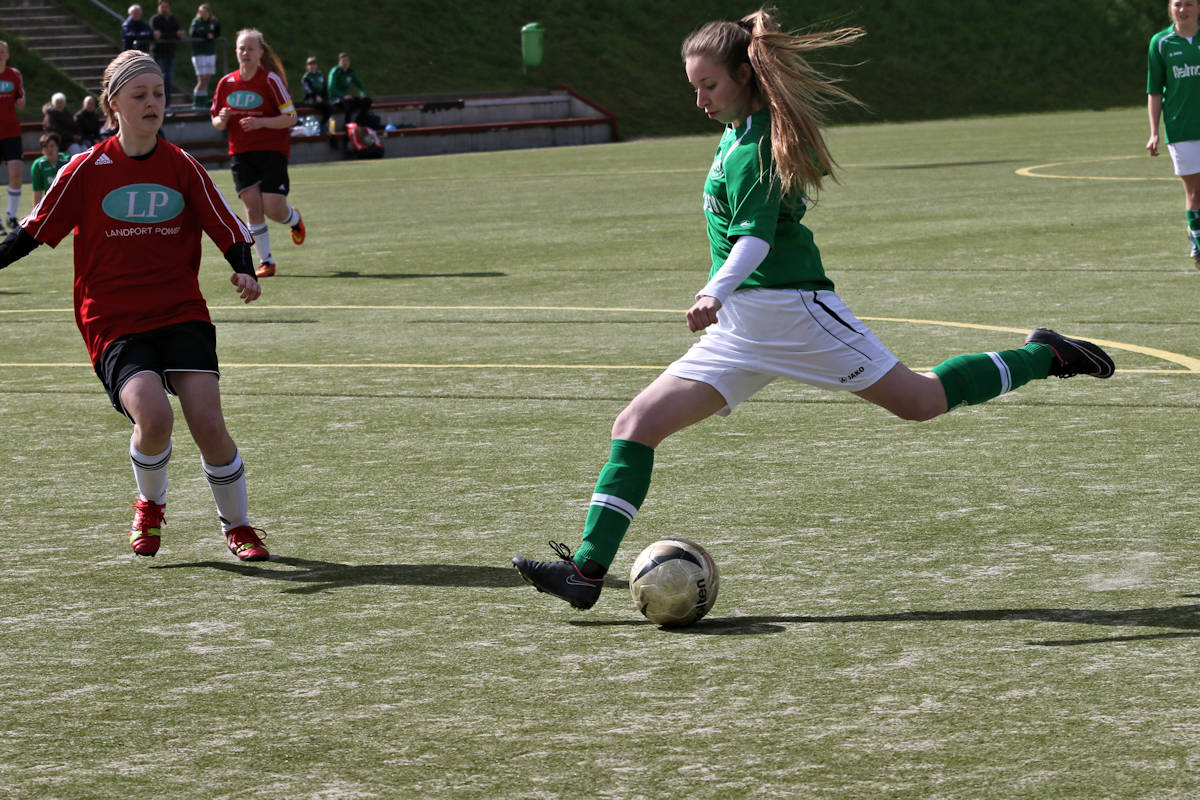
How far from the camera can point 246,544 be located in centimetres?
586

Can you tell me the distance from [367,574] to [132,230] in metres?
1.45

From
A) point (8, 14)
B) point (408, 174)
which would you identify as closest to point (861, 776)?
point (408, 174)

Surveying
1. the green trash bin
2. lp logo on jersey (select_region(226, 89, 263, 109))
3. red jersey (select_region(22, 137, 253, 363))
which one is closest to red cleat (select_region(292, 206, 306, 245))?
lp logo on jersey (select_region(226, 89, 263, 109))

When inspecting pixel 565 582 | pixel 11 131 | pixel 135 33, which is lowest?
pixel 135 33

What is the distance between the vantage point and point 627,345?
10.7 meters

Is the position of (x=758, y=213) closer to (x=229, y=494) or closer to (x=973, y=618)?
(x=973, y=618)

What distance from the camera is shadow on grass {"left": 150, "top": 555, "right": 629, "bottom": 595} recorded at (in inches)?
214

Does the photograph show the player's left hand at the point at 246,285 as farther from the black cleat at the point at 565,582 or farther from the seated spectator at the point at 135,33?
the seated spectator at the point at 135,33

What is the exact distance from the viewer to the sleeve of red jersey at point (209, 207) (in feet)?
19.8

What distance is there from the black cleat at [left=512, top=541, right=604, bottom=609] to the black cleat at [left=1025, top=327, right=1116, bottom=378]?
6.11ft

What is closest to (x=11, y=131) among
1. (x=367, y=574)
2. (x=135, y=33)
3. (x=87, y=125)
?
(x=87, y=125)

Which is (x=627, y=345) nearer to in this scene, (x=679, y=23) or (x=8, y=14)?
(x=8, y=14)

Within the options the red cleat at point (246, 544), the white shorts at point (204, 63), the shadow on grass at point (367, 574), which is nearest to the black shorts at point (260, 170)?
the red cleat at point (246, 544)

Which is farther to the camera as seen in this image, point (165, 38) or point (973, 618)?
point (165, 38)
